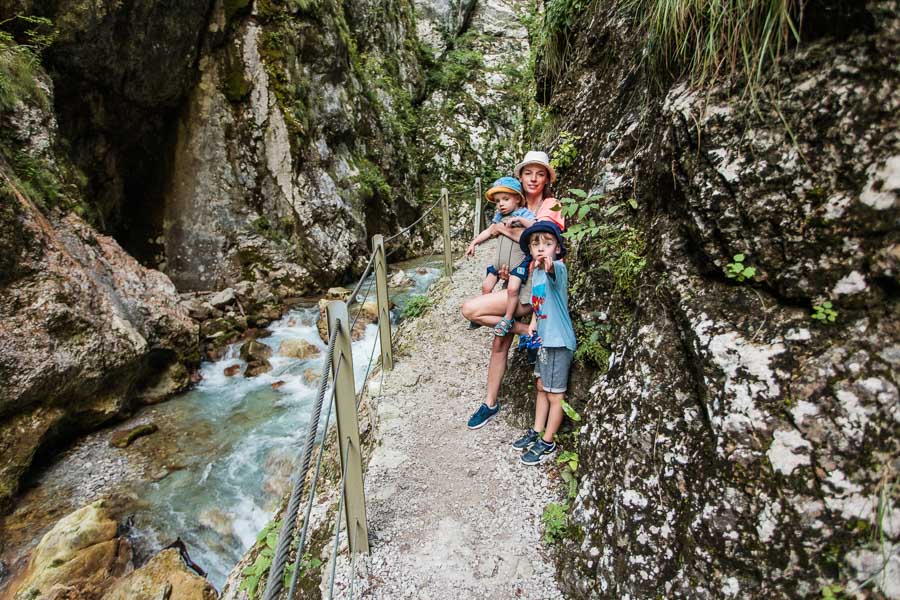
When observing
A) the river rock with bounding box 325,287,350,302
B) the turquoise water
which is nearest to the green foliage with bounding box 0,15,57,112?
the turquoise water

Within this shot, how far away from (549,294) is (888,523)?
1927mm

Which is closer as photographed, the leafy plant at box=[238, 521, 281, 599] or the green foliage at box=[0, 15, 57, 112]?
the leafy plant at box=[238, 521, 281, 599]

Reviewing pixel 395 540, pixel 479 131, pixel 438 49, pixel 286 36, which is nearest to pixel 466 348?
pixel 395 540

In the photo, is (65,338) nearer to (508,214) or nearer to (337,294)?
(337,294)

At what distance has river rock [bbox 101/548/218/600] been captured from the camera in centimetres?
367

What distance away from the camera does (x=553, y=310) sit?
9.80 ft

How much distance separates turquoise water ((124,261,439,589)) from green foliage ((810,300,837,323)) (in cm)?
348

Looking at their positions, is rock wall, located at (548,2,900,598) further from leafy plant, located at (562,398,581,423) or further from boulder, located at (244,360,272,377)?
boulder, located at (244,360,272,377)

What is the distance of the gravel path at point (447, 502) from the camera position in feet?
→ 8.00

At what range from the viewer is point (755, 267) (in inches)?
75.9

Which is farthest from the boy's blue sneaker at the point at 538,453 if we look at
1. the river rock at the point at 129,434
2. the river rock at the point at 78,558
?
the river rock at the point at 129,434

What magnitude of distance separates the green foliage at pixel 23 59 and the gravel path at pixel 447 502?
22.0 ft

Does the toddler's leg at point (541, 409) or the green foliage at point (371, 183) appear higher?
the green foliage at point (371, 183)

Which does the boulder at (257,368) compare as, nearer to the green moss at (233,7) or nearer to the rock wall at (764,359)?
the rock wall at (764,359)
